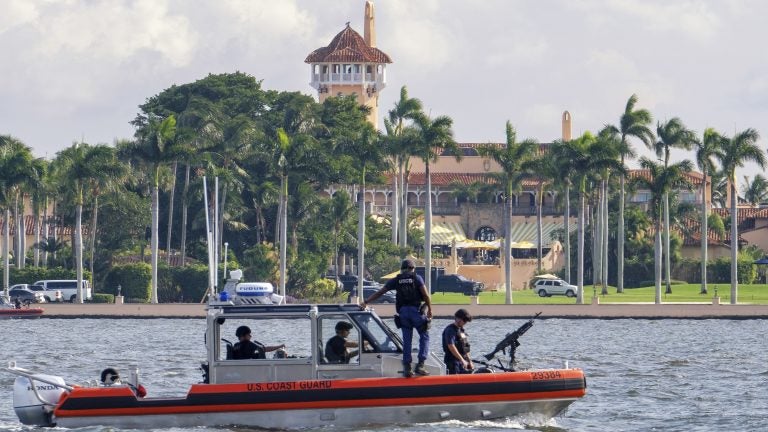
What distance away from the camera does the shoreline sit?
78.9 meters

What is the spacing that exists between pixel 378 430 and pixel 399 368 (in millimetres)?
1109

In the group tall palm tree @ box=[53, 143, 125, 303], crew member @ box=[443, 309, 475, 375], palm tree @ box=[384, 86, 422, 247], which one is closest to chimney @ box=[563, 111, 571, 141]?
palm tree @ box=[384, 86, 422, 247]

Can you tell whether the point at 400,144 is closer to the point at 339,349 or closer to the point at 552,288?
the point at 552,288

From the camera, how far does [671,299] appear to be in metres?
93.5

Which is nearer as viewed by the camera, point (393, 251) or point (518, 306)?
point (518, 306)

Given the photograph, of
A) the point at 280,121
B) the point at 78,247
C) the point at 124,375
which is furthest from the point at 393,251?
the point at 124,375

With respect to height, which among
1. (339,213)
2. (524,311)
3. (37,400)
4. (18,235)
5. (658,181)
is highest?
(658,181)

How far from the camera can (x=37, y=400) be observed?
98.0 ft

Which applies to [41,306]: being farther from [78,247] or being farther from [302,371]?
[302,371]

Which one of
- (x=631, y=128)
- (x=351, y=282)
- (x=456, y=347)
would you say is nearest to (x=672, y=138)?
(x=631, y=128)

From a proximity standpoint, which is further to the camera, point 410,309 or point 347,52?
point 347,52

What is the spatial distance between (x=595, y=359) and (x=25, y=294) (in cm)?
4468

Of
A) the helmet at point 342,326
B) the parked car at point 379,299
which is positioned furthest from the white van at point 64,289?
the helmet at point 342,326

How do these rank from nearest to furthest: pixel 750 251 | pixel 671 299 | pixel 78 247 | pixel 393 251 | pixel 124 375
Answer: pixel 124 375
pixel 78 247
pixel 671 299
pixel 393 251
pixel 750 251
